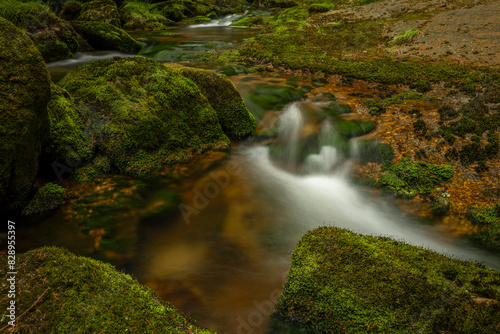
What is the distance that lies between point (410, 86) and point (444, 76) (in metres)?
1.73

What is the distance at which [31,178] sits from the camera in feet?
17.5

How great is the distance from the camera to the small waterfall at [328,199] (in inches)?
239

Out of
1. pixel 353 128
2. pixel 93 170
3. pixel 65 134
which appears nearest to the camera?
pixel 65 134

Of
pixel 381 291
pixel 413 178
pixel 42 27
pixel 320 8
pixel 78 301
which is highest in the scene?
pixel 320 8

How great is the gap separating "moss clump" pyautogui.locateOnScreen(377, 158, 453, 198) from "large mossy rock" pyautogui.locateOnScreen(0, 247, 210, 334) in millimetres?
6245

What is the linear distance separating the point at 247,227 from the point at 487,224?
5178mm

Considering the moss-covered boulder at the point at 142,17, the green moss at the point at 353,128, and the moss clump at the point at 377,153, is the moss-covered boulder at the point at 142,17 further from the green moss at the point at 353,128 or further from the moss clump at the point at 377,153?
the moss clump at the point at 377,153

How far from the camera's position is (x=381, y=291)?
11.4ft

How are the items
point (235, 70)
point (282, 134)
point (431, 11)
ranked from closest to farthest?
point (282, 134) < point (235, 70) < point (431, 11)

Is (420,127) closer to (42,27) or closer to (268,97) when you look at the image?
(268,97)

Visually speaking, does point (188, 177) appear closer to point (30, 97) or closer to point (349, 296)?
point (30, 97)

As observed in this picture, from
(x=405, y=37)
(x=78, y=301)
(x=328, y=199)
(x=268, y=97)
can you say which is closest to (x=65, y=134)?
(x=78, y=301)

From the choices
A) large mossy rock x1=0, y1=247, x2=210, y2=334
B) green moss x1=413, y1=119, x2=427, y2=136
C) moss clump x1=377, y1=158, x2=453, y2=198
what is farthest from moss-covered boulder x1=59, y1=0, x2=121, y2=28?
large mossy rock x1=0, y1=247, x2=210, y2=334

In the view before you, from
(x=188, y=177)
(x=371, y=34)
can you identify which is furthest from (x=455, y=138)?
(x=371, y=34)
